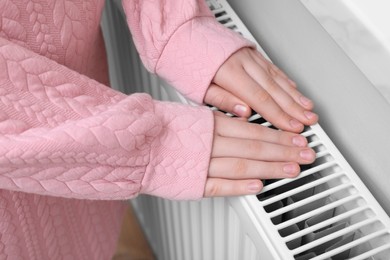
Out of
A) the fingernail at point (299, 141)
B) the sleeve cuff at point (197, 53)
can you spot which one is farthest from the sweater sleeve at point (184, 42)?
the fingernail at point (299, 141)

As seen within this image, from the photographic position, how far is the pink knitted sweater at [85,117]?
54 cm

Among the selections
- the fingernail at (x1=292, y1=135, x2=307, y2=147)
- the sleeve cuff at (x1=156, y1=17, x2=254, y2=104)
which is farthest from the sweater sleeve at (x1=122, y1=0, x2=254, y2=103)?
the fingernail at (x1=292, y1=135, x2=307, y2=147)

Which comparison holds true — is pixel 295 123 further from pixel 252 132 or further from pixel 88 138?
pixel 88 138

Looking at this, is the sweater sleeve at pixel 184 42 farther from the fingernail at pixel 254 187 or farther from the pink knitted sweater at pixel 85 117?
the fingernail at pixel 254 187

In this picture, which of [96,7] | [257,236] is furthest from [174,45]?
[257,236]

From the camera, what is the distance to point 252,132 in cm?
59

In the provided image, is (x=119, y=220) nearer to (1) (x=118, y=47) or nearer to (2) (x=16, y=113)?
(1) (x=118, y=47)

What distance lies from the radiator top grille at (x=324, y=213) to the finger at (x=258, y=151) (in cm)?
1

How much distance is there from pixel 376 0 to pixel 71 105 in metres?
0.27

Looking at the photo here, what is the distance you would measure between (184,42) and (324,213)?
8.4 inches

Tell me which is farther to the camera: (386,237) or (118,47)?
(118,47)

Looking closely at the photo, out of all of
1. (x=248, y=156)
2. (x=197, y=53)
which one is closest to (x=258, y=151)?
(x=248, y=156)

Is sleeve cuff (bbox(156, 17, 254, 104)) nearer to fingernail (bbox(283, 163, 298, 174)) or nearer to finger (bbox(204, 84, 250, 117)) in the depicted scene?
finger (bbox(204, 84, 250, 117))

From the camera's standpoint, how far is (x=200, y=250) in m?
0.77
